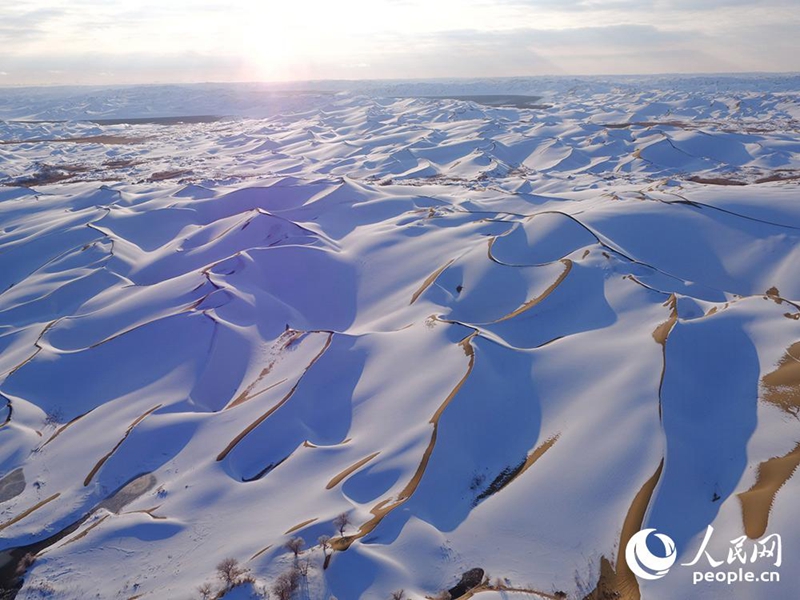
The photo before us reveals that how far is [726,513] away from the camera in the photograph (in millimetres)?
6797

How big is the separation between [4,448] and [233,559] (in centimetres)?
582

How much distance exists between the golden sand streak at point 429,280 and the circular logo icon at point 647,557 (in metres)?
7.91

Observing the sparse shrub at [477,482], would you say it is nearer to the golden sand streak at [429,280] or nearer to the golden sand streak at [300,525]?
the golden sand streak at [300,525]

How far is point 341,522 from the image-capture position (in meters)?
7.36

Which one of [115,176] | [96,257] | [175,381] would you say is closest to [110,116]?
[115,176]

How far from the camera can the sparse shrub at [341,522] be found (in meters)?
7.26

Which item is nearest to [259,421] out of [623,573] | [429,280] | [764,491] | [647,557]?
[429,280]

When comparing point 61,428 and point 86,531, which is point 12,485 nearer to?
point 61,428

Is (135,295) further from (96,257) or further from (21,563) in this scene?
(21,563)

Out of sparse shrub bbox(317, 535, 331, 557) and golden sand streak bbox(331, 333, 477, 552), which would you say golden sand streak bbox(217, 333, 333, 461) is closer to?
sparse shrub bbox(317, 535, 331, 557)

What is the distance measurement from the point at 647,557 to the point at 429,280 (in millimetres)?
8883

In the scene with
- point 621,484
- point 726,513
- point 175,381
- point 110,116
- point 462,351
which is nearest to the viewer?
point 726,513

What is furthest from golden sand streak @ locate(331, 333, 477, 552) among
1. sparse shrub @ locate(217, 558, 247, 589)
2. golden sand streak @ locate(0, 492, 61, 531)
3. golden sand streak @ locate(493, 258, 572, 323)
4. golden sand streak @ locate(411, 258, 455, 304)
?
golden sand streak @ locate(0, 492, 61, 531)

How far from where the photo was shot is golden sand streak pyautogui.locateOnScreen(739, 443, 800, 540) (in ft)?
21.0
